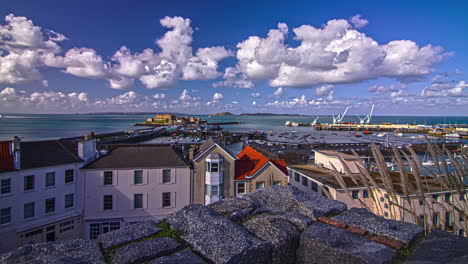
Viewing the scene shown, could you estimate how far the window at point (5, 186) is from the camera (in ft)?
56.6

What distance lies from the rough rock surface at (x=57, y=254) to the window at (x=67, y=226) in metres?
21.8

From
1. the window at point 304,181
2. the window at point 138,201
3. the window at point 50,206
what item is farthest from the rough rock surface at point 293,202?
the window at point 304,181

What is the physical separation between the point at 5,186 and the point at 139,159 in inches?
345

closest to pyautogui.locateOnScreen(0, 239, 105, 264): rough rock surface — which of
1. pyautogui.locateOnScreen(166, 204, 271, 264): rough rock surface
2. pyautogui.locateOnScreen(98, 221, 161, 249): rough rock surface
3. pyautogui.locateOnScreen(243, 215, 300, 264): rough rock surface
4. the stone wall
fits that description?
the stone wall

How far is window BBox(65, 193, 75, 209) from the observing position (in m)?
20.3

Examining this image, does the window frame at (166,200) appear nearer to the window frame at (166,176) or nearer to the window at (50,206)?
the window frame at (166,176)

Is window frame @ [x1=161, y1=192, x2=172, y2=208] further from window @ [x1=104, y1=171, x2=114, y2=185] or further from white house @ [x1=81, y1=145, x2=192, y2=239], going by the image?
window @ [x1=104, y1=171, x2=114, y2=185]

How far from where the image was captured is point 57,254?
1980 mm

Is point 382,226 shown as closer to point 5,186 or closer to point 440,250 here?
point 440,250

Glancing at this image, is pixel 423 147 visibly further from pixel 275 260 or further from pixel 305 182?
pixel 275 260

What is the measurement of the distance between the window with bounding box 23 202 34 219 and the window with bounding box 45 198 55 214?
842 millimetres

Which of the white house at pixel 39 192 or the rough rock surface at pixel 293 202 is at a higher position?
the rough rock surface at pixel 293 202

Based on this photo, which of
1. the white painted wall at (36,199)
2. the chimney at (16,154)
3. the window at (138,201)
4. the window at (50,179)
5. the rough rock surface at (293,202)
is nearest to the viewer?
the rough rock surface at (293,202)

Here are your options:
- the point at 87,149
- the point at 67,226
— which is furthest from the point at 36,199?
the point at 87,149
